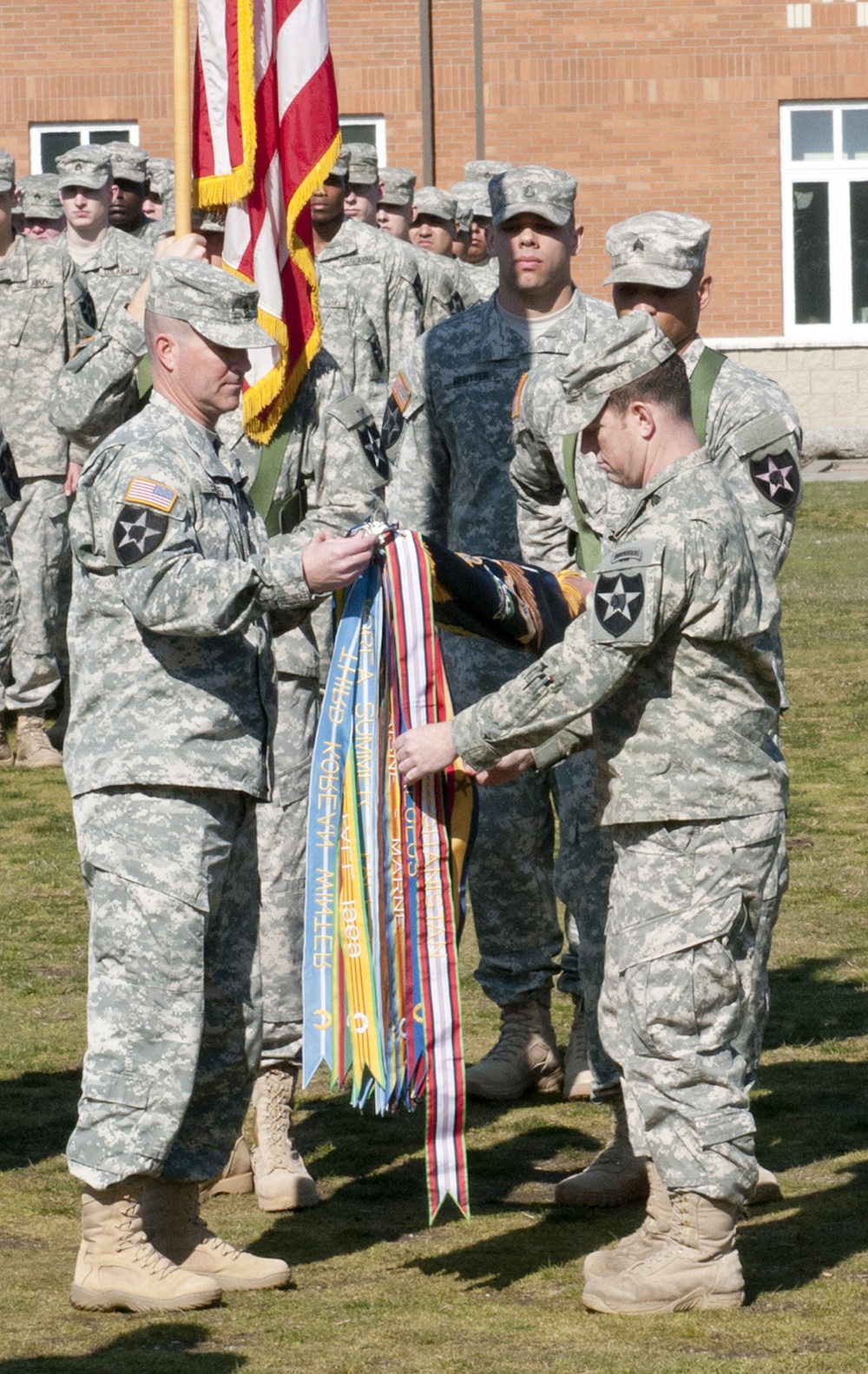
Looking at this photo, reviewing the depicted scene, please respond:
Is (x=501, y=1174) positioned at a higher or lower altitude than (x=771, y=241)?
lower

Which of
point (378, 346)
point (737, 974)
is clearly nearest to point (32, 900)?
point (378, 346)

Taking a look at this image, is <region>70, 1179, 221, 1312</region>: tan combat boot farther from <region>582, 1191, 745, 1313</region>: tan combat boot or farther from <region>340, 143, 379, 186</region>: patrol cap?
<region>340, 143, 379, 186</region>: patrol cap

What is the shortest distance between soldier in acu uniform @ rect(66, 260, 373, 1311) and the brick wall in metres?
20.7

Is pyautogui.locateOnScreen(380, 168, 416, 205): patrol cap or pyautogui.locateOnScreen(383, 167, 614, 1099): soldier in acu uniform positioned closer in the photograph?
pyautogui.locateOnScreen(383, 167, 614, 1099): soldier in acu uniform

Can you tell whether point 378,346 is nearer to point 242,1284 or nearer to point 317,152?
point 317,152

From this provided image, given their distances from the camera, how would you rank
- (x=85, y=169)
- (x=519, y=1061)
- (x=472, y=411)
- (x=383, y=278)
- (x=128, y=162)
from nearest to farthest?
(x=472, y=411) → (x=519, y=1061) → (x=383, y=278) → (x=85, y=169) → (x=128, y=162)

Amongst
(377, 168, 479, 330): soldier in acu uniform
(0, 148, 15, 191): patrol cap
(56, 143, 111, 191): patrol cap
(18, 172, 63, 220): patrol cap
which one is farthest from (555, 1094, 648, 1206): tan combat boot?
(18, 172, 63, 220): patrol cap

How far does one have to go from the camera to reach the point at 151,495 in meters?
4.67

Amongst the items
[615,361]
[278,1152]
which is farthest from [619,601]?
[278,1152]

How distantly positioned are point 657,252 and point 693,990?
6.37 feet

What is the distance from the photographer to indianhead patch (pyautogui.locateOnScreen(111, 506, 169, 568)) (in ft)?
15.2

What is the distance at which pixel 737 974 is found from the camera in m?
4.71

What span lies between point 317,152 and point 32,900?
4056 millimetres

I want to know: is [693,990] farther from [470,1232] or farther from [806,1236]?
[470,1232]
